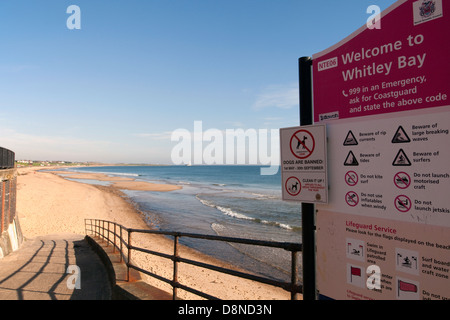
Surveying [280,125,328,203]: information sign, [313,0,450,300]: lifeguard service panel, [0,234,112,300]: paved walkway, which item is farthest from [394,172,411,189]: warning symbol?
[0,234,112,300]: paved walkway

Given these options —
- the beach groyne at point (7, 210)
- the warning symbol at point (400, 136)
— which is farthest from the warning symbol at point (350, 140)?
the beach groyne at point (7, 210)

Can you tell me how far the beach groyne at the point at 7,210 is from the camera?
11.8m

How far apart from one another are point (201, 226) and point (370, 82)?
19666 mm

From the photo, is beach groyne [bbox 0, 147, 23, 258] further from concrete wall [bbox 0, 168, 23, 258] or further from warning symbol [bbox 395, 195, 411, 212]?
warning symbol [bbox 395, 195, 411, 212]

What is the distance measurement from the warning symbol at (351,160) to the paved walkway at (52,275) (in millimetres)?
5755

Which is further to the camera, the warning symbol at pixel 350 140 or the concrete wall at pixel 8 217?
the concrete wall at pixel 8 217

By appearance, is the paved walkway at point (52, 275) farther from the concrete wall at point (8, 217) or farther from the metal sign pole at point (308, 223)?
the metal sign pole at point (308, 223)

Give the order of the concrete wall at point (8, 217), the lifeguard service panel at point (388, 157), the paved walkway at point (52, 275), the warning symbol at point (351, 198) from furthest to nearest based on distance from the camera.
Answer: the concrete wall at point (8, 217), the paved walkway at point (52, 275), the warning symbol at point (351, 198), the lifeguard service panel at point (388, 157)

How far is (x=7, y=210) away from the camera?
1293 cm

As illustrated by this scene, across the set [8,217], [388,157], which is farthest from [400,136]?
[8,217]

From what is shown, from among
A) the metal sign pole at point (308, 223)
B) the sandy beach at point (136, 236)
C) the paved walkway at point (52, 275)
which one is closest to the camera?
the metal sign pole at point (308, 223)
